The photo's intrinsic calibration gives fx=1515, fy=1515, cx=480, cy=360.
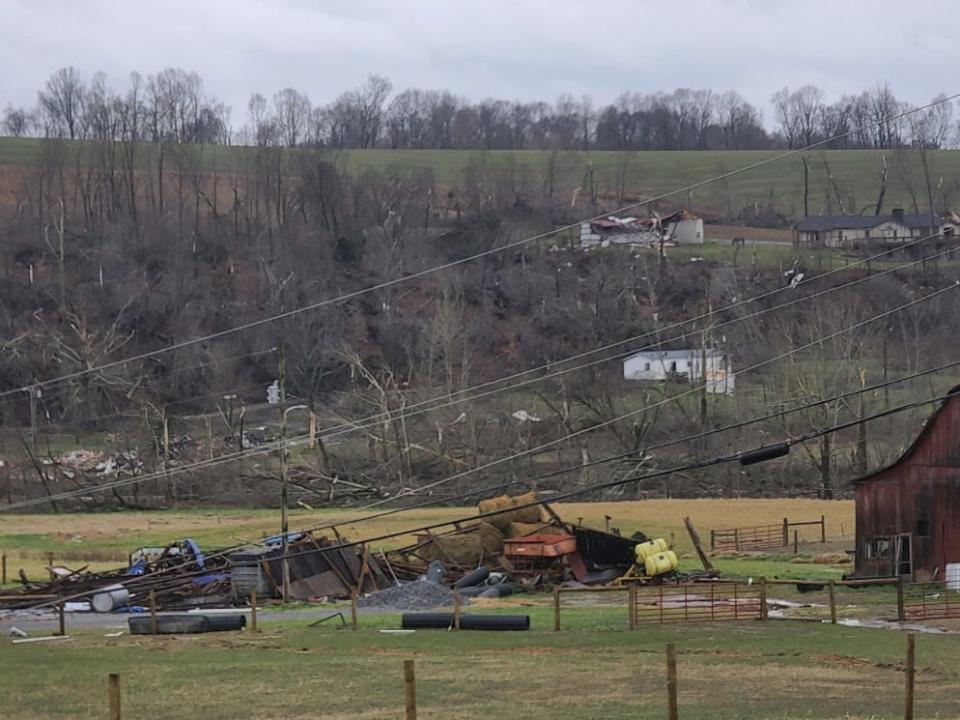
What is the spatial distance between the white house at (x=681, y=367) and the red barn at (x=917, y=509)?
54248 millimetres

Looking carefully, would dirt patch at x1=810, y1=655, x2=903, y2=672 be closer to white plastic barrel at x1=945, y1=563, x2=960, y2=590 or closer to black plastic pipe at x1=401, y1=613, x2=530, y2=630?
black plastic pipe at x1=401, y1=613, x2=530, y2=630

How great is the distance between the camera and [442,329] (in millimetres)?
108250

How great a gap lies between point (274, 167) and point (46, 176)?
24.6 m

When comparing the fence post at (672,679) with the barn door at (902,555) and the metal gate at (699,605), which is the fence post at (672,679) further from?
the barn door at (902,555)

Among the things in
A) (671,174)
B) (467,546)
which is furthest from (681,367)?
(671,174)

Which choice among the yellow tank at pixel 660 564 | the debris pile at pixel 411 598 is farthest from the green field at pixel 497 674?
the yellow tank at pixel 660 564

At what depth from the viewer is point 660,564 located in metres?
46.3

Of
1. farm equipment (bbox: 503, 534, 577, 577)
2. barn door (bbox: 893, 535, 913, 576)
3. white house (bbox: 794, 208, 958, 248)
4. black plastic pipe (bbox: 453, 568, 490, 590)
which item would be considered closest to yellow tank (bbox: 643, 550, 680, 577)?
farm equipment (bbox: 503, 534, 577, 577)

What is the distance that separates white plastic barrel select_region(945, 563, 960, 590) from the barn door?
1.92 meters

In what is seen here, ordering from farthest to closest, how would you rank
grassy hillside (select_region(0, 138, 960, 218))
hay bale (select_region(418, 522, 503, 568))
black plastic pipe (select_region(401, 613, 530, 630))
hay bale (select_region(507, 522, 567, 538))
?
grassy hillside (select_region(0, 138, 960, 218))
hay bale (select_region(418, 522, 503, 568))
hay bale (select_region(507, 522, 567, 538))
black plastic pipe (select_region(401, 613, 530, 630))

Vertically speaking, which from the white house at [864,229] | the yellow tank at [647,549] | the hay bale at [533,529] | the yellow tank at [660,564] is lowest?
the yellow tank at [660,564]

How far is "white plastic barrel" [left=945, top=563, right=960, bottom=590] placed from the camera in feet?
137

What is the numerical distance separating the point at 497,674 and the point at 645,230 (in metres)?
129

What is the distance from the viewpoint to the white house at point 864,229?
5827 inches
